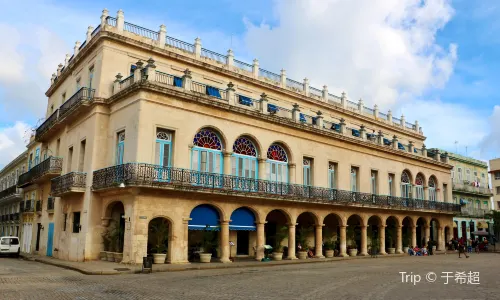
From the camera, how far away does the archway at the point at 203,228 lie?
21.3 meters

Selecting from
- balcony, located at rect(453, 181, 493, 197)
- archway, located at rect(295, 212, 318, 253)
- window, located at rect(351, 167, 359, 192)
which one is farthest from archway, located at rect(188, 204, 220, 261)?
balcony, located at rect(453, 181, 493, 197)

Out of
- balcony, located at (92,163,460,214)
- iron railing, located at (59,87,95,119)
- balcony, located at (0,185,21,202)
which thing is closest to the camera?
balcony, located at (92,163,460,214)

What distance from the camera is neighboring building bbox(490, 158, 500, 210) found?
57375mm

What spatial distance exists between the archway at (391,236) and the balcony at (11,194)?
3028 centimetres

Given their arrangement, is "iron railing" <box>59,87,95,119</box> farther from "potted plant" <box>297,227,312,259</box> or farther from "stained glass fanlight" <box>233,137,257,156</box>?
"potted plant" <box>297,227,312,259</box>

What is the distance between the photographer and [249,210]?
23750mm

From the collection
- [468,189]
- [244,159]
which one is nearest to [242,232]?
[244,159]

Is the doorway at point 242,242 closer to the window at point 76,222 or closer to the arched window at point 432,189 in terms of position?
the window at point 76,222

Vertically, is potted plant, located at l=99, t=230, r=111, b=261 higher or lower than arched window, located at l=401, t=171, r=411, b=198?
lower

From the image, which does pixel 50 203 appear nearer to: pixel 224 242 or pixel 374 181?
pixel 224 242

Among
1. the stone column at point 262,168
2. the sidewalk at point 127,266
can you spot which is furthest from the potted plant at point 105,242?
the stone column at point 262,168

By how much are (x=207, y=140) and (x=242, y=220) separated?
4716mm

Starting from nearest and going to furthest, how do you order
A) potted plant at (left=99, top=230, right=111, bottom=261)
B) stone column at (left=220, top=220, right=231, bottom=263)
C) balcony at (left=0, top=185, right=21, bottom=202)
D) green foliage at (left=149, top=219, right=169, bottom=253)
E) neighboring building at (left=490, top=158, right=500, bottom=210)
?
green foliage at (left=149, top=219, right=169, bottom=253)
potted plant at (left=99, top=230, right=111, bottom=261)
stone column at (left=220, top=220, right=231, bottom=263)
balcony at (left=0, top=185, right=21, bottom=202)
neighboring building at (left=490, top=158, right=500, bottom=210)

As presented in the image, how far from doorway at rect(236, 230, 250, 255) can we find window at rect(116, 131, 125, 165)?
27.3ft
